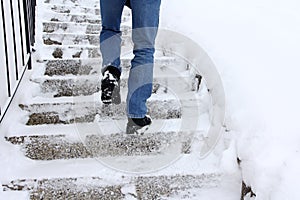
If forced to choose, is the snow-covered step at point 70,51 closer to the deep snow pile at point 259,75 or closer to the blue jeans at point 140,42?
the deep snow pile at point 259,75

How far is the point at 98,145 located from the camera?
2.05 metres

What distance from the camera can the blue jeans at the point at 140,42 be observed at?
1.95 m

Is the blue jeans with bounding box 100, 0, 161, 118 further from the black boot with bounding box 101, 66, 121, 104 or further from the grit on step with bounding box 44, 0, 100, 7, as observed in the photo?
the grit on step with bounding box 44, 0, 100, 7

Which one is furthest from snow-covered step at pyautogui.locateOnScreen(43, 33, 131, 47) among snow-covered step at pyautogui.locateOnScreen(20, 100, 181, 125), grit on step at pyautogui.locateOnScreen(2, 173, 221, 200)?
grit on step at pyautogui.locateOnScreen(2, 173, 221, 200)

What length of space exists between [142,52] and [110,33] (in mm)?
285

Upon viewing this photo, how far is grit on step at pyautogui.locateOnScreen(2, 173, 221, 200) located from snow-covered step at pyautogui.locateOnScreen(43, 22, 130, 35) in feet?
6.13

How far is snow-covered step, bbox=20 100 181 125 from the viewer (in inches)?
89.0

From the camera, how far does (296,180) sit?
1558 mm

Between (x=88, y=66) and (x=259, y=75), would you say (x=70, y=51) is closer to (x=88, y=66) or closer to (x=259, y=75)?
(x=88, y=66)

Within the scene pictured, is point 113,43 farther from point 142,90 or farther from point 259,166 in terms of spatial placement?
point 259,166

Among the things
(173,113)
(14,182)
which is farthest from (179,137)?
(14,182)

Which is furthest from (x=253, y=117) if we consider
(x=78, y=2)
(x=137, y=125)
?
(x=78, y=2)

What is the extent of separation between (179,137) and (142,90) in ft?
1.15

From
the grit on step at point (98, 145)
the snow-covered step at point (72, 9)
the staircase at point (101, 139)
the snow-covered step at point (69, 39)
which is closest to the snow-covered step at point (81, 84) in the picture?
the staircase at point (101, 139)
